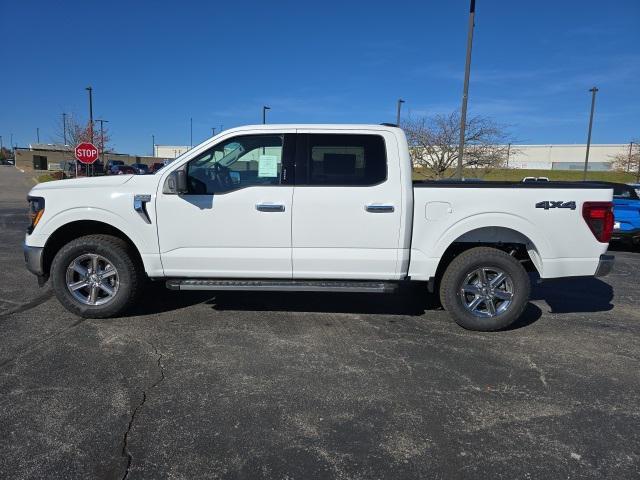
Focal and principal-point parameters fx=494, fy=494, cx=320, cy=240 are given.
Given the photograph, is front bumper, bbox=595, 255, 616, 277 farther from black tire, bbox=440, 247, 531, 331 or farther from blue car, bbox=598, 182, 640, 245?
blue car, bbox=598, 182, 640, 245

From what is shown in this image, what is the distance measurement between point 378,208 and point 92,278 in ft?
10.0

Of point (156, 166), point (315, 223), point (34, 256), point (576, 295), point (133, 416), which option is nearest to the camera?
point (133, 416)

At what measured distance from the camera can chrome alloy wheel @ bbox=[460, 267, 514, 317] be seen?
5.07 m

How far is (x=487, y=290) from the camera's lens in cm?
509

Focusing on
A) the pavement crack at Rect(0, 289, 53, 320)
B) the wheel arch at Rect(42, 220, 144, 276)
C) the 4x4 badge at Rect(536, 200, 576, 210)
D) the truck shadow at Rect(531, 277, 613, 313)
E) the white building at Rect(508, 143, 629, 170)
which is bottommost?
the pavement crack at Rect(0, 289, 53, 320)

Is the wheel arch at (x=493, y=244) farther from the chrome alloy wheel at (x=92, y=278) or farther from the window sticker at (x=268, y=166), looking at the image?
the chrome alloy wheel at (x=92, y=278)

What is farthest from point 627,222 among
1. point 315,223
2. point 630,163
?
point 630,163

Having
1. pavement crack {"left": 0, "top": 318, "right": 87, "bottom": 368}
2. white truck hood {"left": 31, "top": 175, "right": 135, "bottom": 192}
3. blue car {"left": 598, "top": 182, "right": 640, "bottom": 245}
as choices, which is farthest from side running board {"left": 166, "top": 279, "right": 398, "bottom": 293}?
blue car {"left": 598, "top": 182, "right": 640, "bottom": 245}

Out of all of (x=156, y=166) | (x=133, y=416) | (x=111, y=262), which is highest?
(x=156, y=166)

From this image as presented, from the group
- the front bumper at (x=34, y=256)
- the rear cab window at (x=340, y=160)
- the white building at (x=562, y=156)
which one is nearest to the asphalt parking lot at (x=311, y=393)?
the front bumper at (x=34, y=256)

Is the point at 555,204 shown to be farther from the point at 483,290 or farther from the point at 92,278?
the point at 92,278

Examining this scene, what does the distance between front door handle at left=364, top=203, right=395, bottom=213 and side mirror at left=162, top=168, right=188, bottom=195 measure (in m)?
1.80

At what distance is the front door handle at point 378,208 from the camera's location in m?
4.86

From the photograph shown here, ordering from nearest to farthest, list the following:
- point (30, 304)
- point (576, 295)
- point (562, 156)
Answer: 1. point (30, 304)
2. point (576, 295)
3. point (562, 156)
